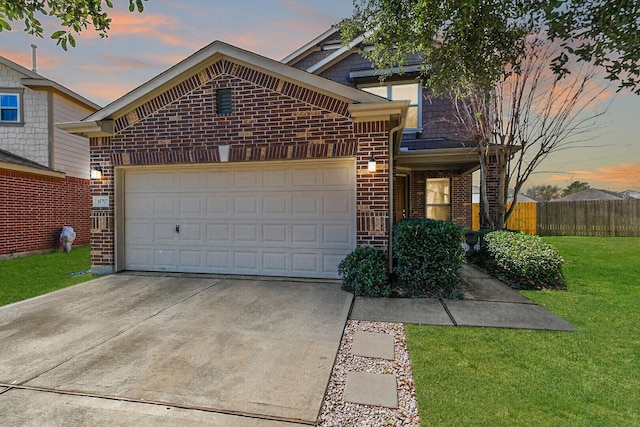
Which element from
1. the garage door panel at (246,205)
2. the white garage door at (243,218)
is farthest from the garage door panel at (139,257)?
the garage door panel at (246,205)

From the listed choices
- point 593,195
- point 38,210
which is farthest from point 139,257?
point 593,195

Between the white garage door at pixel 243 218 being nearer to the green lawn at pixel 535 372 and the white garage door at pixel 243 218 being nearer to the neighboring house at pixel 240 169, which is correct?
the neighboring house at pixel 240 169

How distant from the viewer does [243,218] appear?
7.21 meters

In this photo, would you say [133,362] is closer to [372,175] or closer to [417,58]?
[372,175]

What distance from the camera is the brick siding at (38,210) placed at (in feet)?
33.9

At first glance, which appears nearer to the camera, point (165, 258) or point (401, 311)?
point (401, 311)

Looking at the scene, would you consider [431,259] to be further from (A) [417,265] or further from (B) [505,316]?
(B) [505,316]

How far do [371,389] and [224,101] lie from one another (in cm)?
626

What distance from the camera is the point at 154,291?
6.13m

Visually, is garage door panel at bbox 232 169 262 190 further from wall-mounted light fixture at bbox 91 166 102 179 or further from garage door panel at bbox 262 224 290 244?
wall-mounted light fixture at bbox 91 166 102 179

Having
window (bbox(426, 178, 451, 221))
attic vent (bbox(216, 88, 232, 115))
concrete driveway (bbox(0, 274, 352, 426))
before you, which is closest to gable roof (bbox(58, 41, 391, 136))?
attic vent (bbox(216, 88, 232, 115))

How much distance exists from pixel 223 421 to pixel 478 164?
10046 millimetres

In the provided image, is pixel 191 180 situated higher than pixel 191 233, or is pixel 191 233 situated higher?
pixel 191 180

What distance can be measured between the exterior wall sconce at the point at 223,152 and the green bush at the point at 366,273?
10.9 feet
